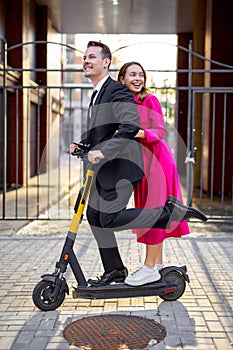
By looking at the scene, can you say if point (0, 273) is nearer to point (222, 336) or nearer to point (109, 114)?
point (109, 114)

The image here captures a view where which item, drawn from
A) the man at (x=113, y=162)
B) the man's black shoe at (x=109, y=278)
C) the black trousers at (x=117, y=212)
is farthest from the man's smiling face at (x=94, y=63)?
the man's black shoe at (x=109, y=278)

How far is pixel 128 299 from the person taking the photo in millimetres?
4520

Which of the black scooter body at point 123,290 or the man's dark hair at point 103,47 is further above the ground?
the man's dark hair at point 103,47

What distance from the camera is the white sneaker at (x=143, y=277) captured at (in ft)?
13.8

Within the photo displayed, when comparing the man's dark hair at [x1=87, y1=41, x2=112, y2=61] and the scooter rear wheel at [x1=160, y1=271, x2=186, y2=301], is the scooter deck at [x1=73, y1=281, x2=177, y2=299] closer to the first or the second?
the scooter rear wheel at [x1=160, y1=271, x2=186, y2=301]

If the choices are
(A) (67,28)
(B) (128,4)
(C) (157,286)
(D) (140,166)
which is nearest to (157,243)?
(C) (157,286)

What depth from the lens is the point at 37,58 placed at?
18.1 m

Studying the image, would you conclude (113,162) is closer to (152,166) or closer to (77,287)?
(152,166)

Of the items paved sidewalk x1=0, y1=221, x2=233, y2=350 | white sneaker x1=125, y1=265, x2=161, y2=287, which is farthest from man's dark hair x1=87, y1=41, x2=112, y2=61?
paved sidewalk x1=0, y1=221, x2=233, y2=350

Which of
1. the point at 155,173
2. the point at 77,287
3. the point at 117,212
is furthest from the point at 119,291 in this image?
the point at 155,173

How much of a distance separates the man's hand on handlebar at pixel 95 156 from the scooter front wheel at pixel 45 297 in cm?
94

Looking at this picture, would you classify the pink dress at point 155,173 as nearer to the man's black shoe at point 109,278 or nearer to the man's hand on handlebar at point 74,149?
the man's black shoe at point 109,278

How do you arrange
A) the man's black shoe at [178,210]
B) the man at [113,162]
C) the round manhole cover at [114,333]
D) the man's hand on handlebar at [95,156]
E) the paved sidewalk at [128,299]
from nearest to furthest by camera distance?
the round manhole cover at [114,333] < the paved sidewalk at [128,299] < the man's hand on handlebar at [95,156] < the man at [113,162] < the man's black shoe at [178,210]

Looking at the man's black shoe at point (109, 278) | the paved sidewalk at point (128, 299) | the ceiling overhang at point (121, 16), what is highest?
the ceiling overhang at point (121, 16)
